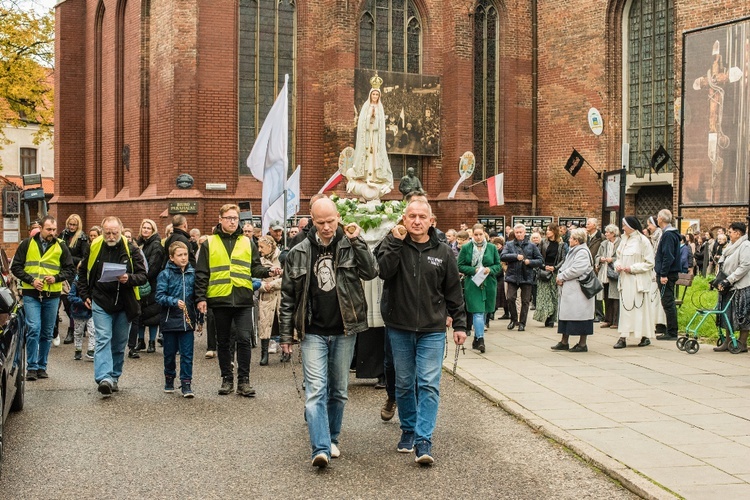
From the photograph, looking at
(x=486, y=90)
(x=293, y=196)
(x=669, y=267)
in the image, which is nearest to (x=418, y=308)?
(x=669, y=267)

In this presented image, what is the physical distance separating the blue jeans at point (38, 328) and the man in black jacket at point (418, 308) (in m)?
5.39

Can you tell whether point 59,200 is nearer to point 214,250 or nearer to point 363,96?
point 363,96

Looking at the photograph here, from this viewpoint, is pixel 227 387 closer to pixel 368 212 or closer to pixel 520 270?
pixel 368 212

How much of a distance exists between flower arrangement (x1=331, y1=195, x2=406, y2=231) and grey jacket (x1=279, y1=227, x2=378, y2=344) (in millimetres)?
3757

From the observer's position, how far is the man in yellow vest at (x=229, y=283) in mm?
8961

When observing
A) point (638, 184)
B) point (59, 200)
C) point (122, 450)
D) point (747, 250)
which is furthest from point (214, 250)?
point (59, 200)

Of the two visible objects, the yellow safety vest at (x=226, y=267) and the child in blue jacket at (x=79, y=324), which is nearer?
the yellow safety vest at (x=226, y=267)

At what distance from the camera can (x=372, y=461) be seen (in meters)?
6.55

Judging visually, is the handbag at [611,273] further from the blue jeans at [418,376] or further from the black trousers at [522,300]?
the blue jeans at [418,376]

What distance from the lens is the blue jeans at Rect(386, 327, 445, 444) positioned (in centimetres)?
648

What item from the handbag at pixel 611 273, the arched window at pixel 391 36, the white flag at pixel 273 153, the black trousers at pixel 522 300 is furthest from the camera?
the arched window at pixel 391 36

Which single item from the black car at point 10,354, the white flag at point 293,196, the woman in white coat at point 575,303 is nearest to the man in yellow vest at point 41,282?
the black car at point 10,354

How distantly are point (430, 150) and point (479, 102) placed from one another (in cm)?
278

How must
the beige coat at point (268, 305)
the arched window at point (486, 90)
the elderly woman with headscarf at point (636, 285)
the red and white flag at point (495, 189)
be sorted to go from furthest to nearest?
the arched window at point (486, 90)
the red and white flag at point (495, 189)
the elderly woman with headscarf at point (636, 285)
the beige coat at point (268, 305)
